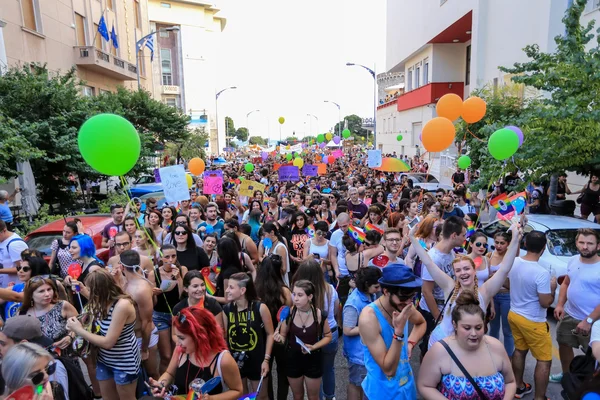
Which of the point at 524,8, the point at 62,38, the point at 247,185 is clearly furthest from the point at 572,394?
the point at 62,38

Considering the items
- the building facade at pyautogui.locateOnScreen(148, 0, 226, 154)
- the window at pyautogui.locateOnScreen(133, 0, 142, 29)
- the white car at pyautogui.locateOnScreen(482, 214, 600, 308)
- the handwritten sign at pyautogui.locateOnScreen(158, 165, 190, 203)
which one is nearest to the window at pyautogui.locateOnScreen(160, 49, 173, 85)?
the building facade at pyautogui.locateOnScreen(148, 0, 226, 154)

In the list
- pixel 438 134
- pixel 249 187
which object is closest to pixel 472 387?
pixel 438 134

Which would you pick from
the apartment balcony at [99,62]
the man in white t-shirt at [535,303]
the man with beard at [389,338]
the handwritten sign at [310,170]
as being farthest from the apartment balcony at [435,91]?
the man with beard at [389,338]

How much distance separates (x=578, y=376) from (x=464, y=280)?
39.7 inches

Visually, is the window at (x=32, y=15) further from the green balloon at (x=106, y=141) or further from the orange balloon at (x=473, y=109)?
the orange balloon at (x=473, y=109)

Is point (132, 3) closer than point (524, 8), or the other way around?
point (524, 8)

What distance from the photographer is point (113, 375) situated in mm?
3631

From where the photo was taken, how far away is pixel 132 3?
3112cm

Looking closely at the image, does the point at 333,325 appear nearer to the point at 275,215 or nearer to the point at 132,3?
the point at 275,215

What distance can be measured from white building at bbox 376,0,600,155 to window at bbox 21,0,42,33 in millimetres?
20125

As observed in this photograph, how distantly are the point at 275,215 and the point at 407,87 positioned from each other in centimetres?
3123

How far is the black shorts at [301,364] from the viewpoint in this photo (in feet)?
11.7

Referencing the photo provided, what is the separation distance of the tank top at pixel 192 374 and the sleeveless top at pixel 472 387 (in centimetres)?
153

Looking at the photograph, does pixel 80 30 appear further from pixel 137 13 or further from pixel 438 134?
pixel 438 134
